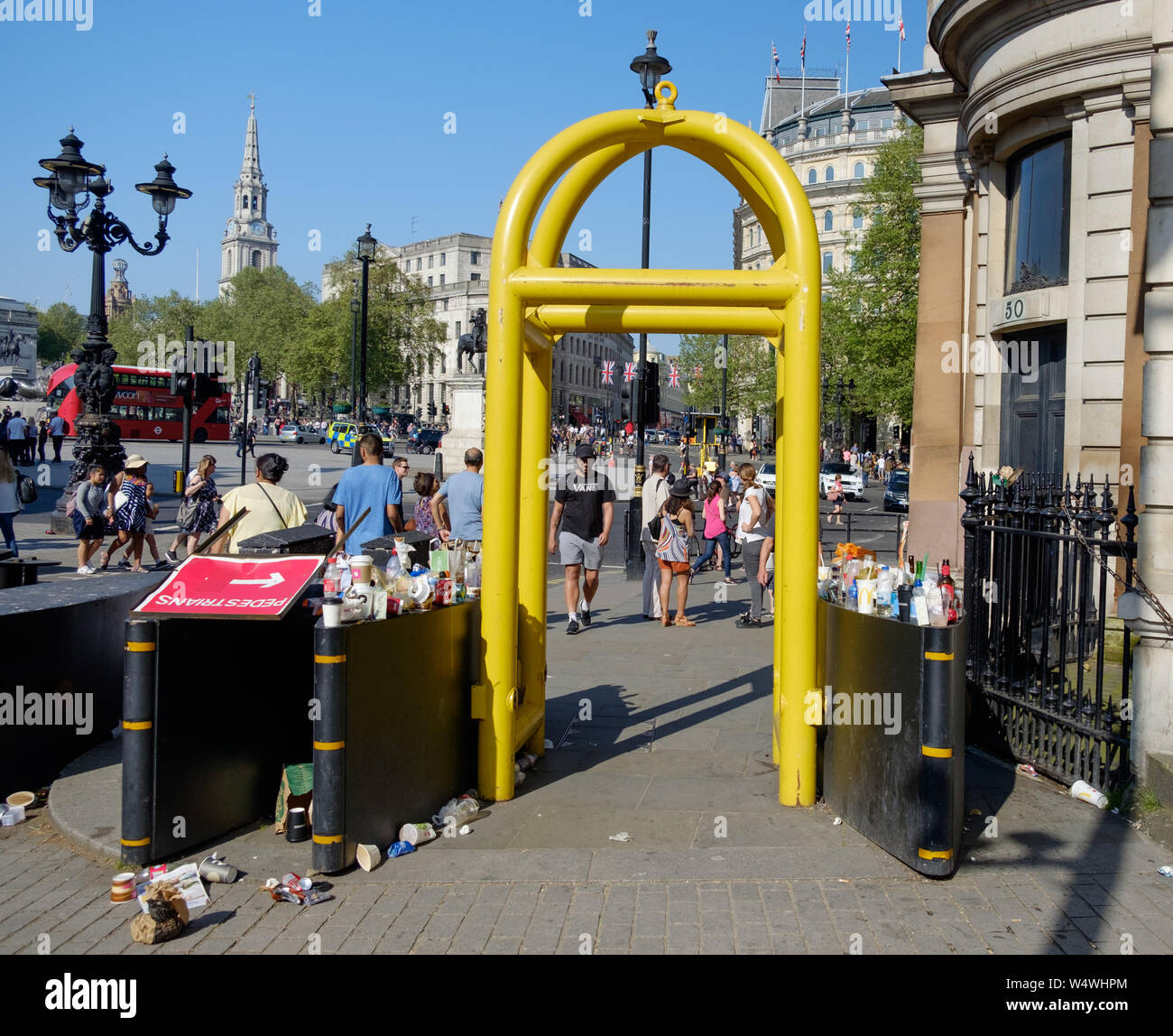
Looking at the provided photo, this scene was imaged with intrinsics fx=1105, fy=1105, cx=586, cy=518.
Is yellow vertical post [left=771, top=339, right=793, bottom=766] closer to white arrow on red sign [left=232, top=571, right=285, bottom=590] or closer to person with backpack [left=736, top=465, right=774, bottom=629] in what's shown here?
white arrow on red sign [left=232, top=571, right=285, bottom=590]

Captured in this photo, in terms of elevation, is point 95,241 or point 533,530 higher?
point 95,241

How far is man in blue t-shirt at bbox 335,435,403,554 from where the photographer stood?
9.52 metres

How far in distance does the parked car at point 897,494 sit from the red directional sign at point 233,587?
33311mm

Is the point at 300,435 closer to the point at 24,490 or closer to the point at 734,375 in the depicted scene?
the point at 734,375

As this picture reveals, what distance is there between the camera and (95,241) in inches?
790

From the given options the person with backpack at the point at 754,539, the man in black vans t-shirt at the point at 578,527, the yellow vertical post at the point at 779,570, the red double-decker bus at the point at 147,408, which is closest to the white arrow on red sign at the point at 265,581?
the yellow vertical post at the point at 779,570

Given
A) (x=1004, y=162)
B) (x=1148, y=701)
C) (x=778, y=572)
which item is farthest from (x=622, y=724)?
(x=1004, y=162)

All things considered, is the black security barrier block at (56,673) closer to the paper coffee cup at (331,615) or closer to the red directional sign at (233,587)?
the red directional sign at (233,587)

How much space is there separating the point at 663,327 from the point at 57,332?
166 meters

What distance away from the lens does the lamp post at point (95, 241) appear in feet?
62.6

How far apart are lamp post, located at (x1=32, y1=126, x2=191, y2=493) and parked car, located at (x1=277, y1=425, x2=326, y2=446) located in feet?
160

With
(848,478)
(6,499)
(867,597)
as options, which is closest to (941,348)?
(867,597)

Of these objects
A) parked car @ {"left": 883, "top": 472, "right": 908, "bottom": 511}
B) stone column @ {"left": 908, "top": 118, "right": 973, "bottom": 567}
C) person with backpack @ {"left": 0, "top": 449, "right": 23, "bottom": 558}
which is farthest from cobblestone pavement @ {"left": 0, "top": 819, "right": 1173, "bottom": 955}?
parked car @ {"left": 883, "top": 472, "right": 908, "bottom": 511}
